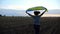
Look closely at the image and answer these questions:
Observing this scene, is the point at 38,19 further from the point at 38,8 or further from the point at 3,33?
the point at 3,33

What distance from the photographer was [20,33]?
9188 millimetres

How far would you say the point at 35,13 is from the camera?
157 inches

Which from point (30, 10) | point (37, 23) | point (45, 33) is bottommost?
point (45, 33)

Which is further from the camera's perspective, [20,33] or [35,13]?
[20,33]

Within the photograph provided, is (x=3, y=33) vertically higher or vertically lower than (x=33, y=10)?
lower

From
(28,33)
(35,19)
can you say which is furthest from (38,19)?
(28,33)

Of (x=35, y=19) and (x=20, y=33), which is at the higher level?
(x=35, y=19)

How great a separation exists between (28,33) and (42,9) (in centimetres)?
539

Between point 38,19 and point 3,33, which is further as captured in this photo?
point 3,33

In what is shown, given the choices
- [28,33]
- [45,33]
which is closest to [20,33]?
[28,33]

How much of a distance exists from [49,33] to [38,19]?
5.35 meters

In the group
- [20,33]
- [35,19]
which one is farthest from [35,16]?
[20,33]

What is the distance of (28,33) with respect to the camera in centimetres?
922

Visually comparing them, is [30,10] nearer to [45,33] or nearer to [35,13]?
[35,13]
